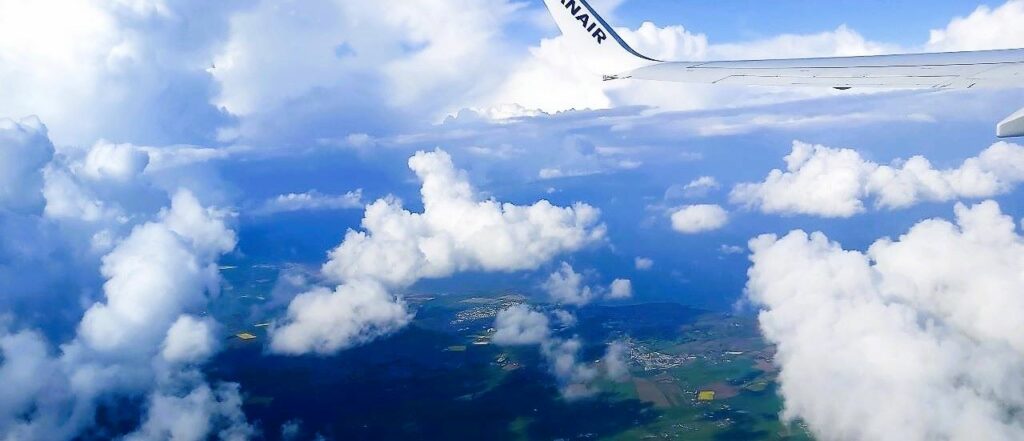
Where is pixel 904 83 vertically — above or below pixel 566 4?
below

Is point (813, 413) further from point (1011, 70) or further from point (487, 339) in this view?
point (1011, 70)

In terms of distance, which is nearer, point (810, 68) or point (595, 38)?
point (810, 68)

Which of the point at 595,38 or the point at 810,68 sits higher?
the point at 595,38

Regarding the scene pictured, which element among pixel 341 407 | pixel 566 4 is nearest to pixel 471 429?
pixel 341 407

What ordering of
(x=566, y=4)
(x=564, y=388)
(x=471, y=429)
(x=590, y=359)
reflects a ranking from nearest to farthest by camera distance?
(x=566, y=4), (x=471, y=429), (x=564, y=388), (x=590, y=359)

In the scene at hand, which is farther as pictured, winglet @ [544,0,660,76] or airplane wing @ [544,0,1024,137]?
winglet @ [544,0,660,76]

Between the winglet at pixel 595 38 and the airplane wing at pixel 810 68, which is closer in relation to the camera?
the airplane wing at pixel 810 68
